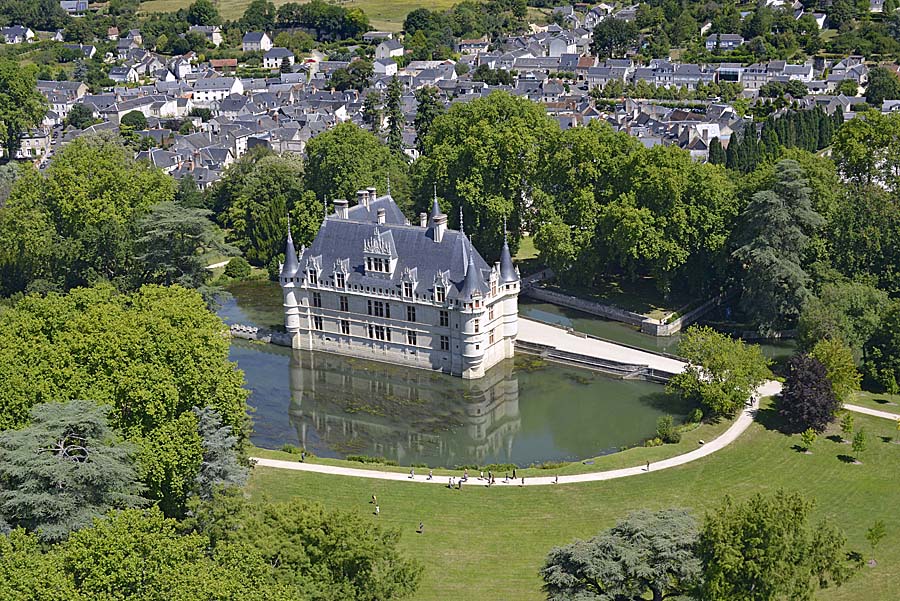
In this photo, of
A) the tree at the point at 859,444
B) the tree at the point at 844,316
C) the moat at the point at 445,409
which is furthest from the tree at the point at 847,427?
the moat at the point at 445,409

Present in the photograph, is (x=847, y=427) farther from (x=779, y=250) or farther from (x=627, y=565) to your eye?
(x=627, y=565)

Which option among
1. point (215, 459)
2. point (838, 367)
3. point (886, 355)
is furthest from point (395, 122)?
point (215, 459)

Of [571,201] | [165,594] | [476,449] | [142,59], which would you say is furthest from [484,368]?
[142,59]

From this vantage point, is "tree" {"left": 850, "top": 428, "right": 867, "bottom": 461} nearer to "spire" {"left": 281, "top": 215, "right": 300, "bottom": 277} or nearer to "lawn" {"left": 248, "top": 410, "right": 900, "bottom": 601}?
"lawn" {"left": 248, "top": 410, "right": 900, "bottom": 601}

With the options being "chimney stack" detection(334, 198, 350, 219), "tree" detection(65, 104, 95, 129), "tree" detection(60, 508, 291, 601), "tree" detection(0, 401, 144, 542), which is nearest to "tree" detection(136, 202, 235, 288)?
"chimney stack" detection(334, 198, 350, 219)

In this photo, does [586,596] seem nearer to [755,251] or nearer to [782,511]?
[782,511]

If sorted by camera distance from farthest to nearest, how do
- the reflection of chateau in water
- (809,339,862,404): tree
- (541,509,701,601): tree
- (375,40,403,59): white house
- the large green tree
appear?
(375,40,403,59): white house < the large green tree < the reflection of chateau in water < (809,339,862,404): tree < (541,509,701,601): tree
